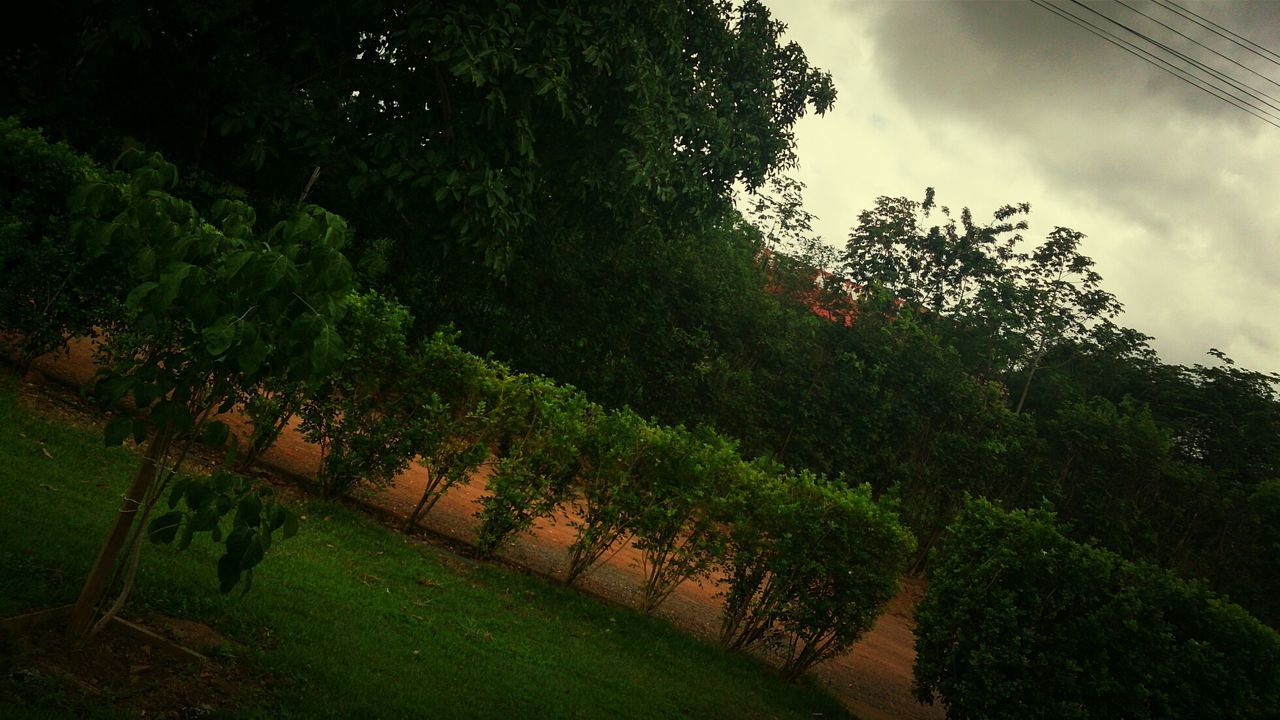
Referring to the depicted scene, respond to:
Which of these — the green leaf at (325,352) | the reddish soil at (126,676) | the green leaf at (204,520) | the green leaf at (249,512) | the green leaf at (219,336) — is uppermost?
the green leaf at (325,352)

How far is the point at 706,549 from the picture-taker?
6918 millimetres

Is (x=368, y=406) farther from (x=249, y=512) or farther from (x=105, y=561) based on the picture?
(x=249, y=512)

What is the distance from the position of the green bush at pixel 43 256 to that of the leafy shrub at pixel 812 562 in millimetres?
5637

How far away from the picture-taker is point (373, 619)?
4.56 m

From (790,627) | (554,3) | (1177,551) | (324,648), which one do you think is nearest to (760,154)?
(554,3)

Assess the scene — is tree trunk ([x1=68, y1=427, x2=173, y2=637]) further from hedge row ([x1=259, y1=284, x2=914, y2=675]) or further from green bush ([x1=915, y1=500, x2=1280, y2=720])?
green bush ([x1=915, y1=500, x2=1280, y2=720])

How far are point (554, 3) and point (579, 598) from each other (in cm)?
539

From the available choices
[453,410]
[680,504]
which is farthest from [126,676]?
[680,504]

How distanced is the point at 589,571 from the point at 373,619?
115 inches

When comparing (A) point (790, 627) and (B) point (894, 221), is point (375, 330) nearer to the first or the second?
(A) point (790, 627)

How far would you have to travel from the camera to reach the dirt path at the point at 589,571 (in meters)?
7.31

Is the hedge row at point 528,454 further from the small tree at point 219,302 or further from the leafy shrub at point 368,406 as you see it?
the small tree at point 219,302

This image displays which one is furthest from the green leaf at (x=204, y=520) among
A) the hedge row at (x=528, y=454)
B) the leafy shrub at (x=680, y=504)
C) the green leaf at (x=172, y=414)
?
the leafy shrub at (x=680, y=504)

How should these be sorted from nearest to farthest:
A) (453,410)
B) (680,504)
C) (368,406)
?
(368,406), (453,410), (680,504)
